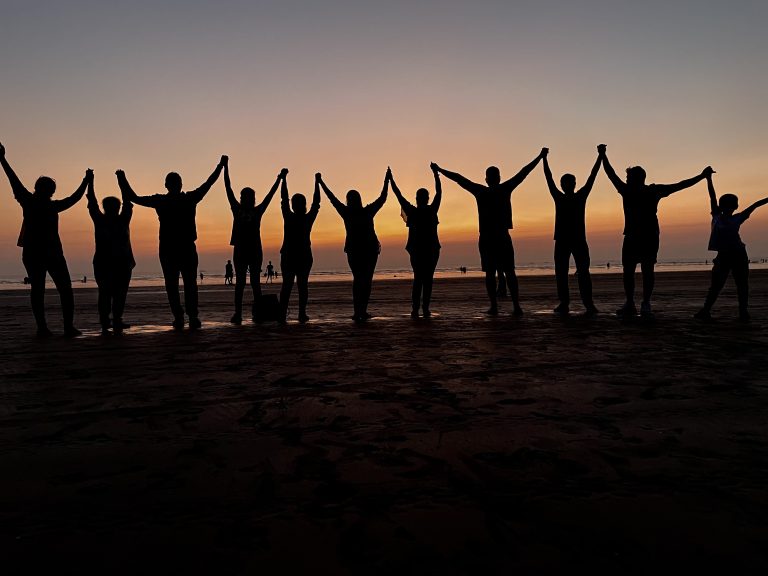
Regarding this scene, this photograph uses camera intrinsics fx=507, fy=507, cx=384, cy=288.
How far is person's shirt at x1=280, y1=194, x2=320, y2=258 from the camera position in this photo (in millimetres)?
8461

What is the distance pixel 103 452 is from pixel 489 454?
169cm

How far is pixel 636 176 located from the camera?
8023 mm

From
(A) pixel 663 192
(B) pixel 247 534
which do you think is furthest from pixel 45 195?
(A) pixel 663 192

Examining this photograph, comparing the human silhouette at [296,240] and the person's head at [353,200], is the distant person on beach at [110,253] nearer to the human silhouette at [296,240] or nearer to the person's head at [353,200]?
the human silhouette at [296,240]

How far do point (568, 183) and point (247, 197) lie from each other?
5.32 meters

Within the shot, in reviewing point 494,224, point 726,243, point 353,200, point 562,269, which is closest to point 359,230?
point 353,200

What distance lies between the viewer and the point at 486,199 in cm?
870

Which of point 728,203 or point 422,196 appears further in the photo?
point 422,196

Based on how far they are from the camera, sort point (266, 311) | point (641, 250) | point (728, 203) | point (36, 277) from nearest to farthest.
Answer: point (36, 277), point (728, 203), point (641, 250), point (266, 311)

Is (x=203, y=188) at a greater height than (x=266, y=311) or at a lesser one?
greater

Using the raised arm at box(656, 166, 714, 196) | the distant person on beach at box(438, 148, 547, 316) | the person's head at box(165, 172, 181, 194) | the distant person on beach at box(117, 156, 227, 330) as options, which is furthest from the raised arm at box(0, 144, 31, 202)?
the raised arm at box(656, 166, 714, 196)

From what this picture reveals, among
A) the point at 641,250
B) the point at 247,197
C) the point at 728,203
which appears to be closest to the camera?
the point at 728,203

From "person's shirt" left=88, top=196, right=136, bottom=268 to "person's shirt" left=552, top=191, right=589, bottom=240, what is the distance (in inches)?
272

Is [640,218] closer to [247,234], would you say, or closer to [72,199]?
[247,234]
